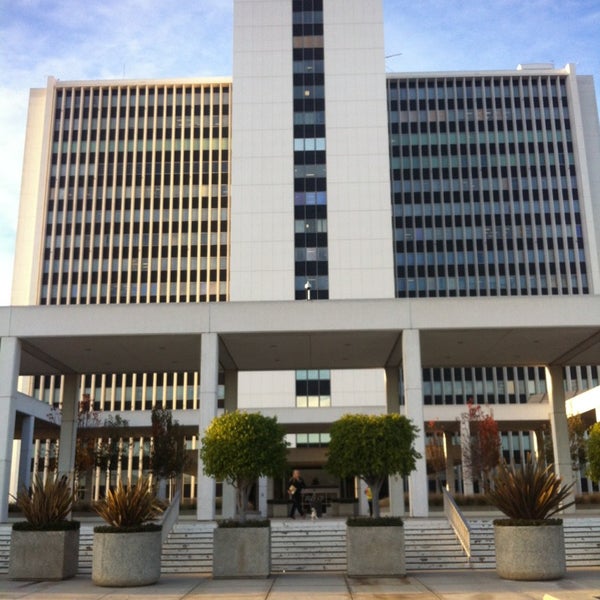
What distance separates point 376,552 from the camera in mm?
16891

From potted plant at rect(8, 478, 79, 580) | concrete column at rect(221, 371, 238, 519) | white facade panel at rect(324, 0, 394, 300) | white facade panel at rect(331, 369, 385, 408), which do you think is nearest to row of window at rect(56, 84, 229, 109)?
white facade panel at rect(324, 0, 394, 300)

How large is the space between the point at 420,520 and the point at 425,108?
2876 inches

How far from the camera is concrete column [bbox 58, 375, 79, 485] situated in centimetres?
3062

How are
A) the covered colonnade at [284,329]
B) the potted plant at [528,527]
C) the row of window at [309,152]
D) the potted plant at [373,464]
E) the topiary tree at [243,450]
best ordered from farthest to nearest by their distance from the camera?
1. the row of window at [309,152]
2. the covered colonnade at [284,329]
3. the topiary tree at [243,450]
4. the potted plant at [373,464]
5. the potted plant at [528,527]

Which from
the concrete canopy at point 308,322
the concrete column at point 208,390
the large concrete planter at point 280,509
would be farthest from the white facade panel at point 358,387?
the concrete column at point 208,390

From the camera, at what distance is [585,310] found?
25.0 metres

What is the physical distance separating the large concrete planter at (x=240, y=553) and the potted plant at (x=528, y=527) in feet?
17.3

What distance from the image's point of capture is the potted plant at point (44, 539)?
16562mm

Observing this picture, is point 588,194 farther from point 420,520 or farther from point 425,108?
point 420,520

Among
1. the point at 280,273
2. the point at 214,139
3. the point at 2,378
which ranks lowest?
the point at 2,378

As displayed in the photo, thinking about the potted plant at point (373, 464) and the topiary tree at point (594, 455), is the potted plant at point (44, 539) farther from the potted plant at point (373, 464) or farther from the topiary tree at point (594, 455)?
the topiary tree at point (594, 455)

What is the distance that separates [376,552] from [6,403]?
1446 cm

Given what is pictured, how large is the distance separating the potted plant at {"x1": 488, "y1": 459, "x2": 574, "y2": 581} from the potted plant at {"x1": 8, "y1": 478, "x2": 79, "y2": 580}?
31.8 feet

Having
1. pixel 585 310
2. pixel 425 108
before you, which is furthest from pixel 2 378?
pixel 425 108
